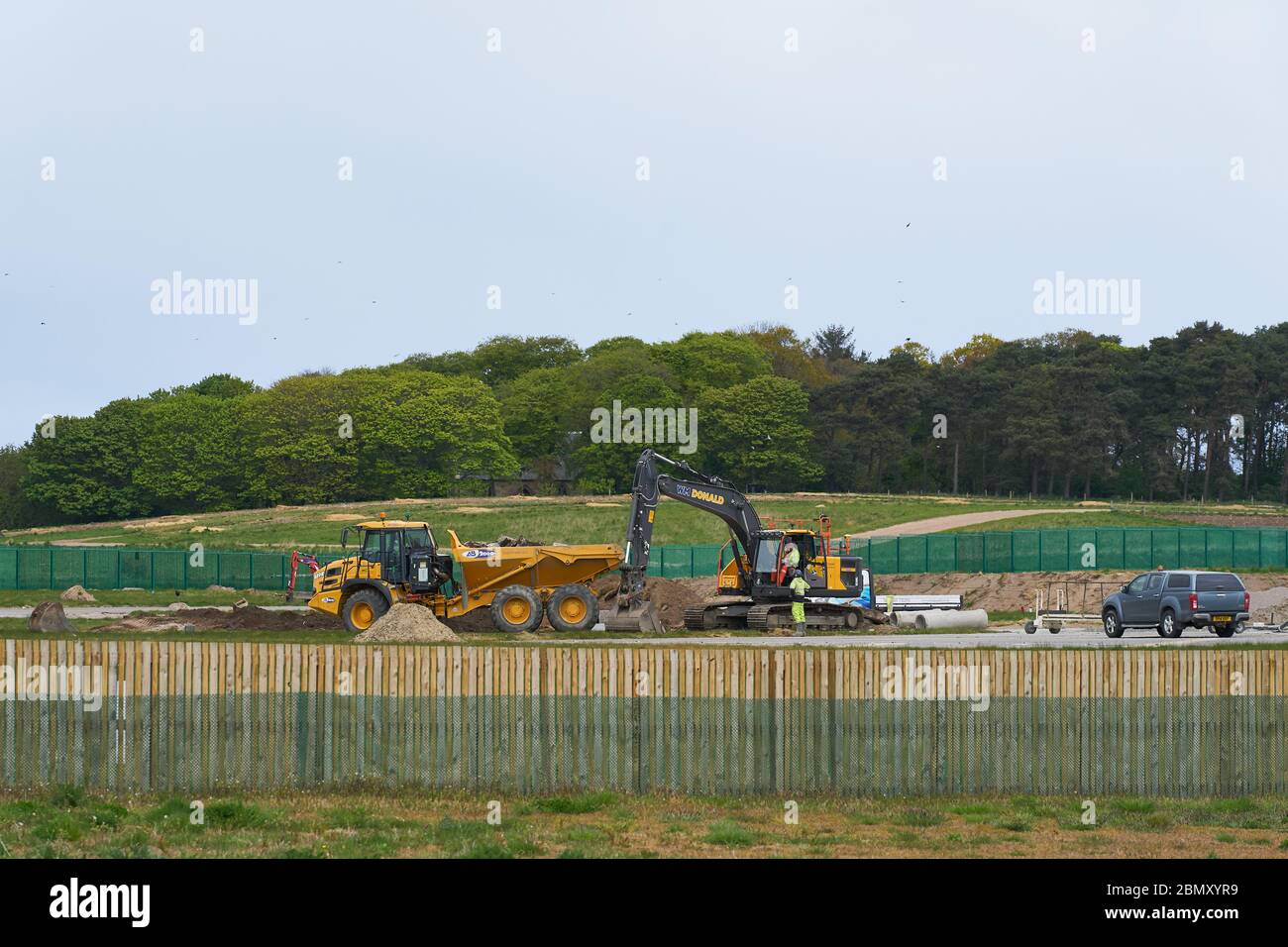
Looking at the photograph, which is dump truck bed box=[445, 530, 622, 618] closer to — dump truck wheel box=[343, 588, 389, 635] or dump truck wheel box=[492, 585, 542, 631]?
dump truck wheel box=[492, 585, 542, 631]

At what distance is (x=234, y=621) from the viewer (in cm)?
4069

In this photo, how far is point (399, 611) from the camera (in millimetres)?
34812

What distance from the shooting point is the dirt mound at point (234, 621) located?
38.7m

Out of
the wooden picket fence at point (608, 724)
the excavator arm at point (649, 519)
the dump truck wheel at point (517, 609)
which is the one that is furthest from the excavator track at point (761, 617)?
the wooden picket fence at point (608, 724)

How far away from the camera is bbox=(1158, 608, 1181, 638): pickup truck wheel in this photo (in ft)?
121

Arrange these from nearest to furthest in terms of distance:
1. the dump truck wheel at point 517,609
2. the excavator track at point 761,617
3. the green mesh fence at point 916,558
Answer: the dump truck wheel at point 517,609 < the excavator track at point 761,617 < the green mesh fence at point 916,558

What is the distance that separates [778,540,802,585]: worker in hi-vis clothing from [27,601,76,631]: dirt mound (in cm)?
1847

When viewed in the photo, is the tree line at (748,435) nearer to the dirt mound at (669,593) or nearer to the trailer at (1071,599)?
the trailer at (1071,599)

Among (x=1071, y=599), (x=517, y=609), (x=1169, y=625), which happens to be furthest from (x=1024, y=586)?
(x=517, y=609)

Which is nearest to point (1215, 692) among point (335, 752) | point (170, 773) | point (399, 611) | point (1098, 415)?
point (335, 752)

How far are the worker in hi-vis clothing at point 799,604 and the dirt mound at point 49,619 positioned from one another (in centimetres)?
1792

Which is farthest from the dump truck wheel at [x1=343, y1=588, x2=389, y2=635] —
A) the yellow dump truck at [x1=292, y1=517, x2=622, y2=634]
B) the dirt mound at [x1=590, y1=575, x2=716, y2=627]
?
the dirt mound at [x1=590, y1=575, x2=716, y2=627]

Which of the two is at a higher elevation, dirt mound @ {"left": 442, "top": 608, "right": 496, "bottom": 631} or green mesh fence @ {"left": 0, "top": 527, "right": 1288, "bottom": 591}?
green mesh fence @ {"left": 0, "top": 527, "right": 1288, "bottom": 591}

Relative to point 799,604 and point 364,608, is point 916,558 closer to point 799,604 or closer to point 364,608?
point 799,604
